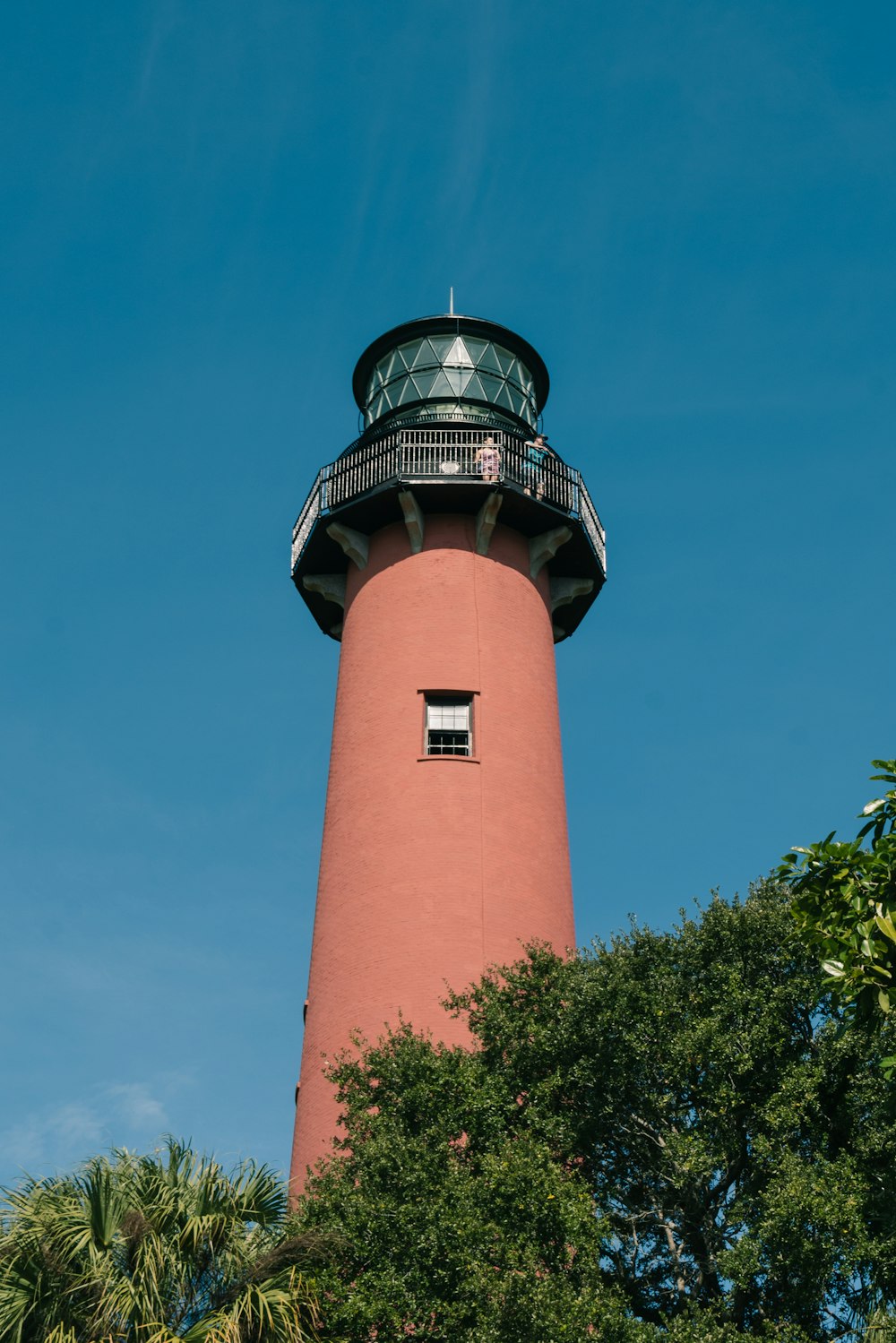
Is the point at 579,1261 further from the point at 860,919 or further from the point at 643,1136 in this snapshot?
the point at 860,919

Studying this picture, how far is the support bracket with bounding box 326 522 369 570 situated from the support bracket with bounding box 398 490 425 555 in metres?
1.14

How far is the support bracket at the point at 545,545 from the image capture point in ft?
94.1

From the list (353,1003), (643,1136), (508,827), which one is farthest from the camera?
(508,827)

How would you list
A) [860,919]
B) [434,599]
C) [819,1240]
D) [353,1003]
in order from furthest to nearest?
[434,599], [353,1003], [819,1240], [860,919]

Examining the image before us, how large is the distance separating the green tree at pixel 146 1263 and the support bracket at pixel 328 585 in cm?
1493

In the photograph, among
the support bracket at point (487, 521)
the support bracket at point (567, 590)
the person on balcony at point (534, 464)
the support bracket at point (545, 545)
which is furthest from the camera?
the support bracket at point (567, 590)

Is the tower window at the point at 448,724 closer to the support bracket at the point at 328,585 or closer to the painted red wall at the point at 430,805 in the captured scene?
the painted red wall at the point at 430,805

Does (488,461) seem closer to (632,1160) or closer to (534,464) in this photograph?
(534,464)

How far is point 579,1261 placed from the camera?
15.8 m

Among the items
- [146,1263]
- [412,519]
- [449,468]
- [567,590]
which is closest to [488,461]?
[449,468]

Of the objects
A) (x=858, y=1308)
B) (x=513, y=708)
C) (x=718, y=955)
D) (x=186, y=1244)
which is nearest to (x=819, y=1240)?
(x=858, y=1308)

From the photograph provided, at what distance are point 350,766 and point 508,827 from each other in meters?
3.23

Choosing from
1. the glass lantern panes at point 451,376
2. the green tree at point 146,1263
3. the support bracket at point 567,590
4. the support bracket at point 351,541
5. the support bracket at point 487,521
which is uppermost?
the glass lantern panes at point 451,376

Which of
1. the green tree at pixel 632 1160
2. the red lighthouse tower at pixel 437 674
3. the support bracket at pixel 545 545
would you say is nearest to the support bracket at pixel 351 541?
Result: the red lighthouse tower at pixel 437 674
